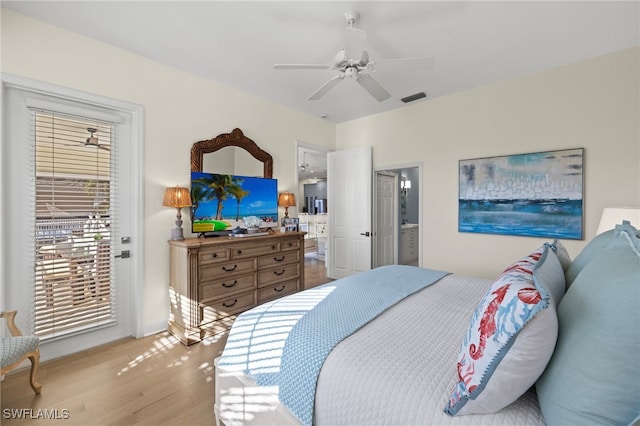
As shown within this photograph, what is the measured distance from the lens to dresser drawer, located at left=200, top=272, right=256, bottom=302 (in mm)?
2738

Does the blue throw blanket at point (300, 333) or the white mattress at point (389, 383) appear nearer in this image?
the white mattress at point (389, 383)

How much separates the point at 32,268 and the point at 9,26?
6.29 feet

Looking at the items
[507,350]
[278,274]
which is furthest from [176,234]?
[507,350]

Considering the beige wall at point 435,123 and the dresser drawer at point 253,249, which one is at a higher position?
the beige wall at point 435,123

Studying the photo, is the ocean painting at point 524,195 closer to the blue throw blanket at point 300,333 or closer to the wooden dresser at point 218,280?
the blue throw blanket at point 300,333

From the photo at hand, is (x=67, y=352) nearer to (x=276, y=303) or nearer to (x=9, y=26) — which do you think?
(x=276, y=303)

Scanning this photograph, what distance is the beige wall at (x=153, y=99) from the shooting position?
7.33 ft

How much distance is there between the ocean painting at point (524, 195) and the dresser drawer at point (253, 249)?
2.48 metres

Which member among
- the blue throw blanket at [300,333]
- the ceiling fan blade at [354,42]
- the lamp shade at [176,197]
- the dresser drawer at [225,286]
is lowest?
the dresser drawer at [225,286]

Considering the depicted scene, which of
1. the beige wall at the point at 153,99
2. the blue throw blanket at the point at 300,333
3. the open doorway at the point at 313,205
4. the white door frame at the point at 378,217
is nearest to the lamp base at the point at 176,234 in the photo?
the beige wall at the point at 153,99

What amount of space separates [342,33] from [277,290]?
283 cm

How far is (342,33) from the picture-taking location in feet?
7.98

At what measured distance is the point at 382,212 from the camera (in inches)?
195

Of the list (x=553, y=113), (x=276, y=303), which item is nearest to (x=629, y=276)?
(x=276, y=303)
